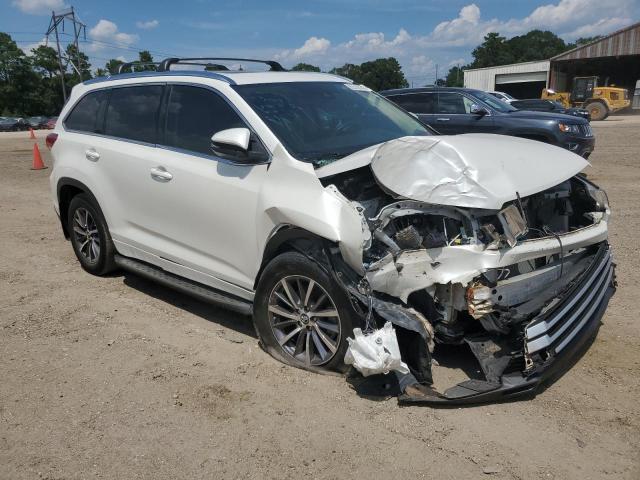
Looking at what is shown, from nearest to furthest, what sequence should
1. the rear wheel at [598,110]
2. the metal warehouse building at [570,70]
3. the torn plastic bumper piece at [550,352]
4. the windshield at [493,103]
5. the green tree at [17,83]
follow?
the torn plastic bumper piece at [550,352]
the windshield at [493,103]
the rear wheel at [598,110]
the metal warehouse building at [570,70]
the green tree at [17,83]

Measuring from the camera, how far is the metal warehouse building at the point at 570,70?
156 ft

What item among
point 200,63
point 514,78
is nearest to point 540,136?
point 200,63

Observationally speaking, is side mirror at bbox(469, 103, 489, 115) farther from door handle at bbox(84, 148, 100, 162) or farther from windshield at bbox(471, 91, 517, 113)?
door handle at bbox(84, 148, 100, 162)

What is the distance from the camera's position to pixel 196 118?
4.28 metres

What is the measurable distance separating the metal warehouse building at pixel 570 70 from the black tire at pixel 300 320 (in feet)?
173

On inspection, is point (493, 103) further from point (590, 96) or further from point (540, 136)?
point (590, 96)

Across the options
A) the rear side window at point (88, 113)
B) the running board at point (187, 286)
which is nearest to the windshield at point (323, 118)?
the running board at point (187, 286)

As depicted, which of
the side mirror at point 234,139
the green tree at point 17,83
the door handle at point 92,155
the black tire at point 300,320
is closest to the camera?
the black tire at point 300,320

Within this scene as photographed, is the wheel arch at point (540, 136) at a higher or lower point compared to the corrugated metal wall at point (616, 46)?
lower

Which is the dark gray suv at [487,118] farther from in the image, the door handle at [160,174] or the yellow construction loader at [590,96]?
the yellow construction loader at [590,96]

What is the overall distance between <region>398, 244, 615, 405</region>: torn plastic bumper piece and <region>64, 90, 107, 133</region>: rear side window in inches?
155

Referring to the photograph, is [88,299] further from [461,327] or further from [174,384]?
[461,327]

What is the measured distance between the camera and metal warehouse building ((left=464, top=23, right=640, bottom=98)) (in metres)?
47.5

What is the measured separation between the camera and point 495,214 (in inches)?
123
